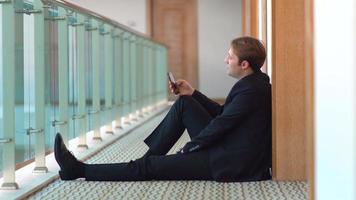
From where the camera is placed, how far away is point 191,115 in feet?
A: 11.0

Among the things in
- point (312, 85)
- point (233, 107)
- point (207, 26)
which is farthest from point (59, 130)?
point (207, 26)

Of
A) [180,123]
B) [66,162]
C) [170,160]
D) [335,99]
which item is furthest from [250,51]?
[335,99]

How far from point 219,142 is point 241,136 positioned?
4.3 inches

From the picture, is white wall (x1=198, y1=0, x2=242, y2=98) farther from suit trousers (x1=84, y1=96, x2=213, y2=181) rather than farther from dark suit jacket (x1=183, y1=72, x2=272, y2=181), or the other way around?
dark suit jacket (x1=183, y1=72, x2=272, y2=181)

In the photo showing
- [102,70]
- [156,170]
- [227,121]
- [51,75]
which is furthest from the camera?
[102,70]

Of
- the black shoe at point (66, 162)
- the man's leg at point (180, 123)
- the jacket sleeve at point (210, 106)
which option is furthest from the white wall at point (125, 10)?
the black shoe at point (66, 162)

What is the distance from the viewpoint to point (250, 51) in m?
3.28

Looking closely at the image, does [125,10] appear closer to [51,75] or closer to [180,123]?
[51,75]

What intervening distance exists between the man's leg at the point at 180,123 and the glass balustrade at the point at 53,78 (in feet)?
2.10

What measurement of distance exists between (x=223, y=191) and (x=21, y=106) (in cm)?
108

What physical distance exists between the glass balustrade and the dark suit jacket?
842 mm

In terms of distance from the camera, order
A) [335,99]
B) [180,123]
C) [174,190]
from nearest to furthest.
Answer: [335,99] < [174,190] < [180,123]

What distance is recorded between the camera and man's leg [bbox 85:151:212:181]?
3223mm

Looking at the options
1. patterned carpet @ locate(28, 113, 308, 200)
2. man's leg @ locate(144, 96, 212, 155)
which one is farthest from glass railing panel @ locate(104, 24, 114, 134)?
patterned carpet @ locate(28, 113, 308, 200)
